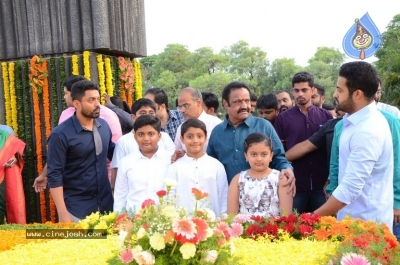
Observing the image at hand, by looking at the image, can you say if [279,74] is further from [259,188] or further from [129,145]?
[259,188]

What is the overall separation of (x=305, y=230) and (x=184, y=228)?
1.26m

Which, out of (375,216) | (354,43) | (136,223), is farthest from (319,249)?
(354,43)

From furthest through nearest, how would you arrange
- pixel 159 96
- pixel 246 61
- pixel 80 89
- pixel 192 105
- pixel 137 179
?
pixel 246 61, pixel 159 96, pixel 192 105, pixel 80 89, pixel 137 179

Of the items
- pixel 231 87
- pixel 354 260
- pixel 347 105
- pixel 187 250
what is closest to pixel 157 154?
pixel 231 87

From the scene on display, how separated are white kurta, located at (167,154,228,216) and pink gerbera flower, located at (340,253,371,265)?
77.2 inches

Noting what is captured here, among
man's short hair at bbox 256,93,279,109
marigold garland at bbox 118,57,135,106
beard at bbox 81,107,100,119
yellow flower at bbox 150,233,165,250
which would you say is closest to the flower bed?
yellow flower at bbox 150,233,165,250

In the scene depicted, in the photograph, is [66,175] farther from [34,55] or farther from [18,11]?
[18,11]

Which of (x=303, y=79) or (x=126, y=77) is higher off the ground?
(x=126, y=77)

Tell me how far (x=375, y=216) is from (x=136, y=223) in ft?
5.99

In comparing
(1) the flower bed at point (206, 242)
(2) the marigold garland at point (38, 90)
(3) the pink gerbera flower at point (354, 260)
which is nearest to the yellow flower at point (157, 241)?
(1) the flower bed at point (206, 242)

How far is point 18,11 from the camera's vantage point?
6609 millimetres

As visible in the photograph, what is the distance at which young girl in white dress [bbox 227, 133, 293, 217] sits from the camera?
4.00 m

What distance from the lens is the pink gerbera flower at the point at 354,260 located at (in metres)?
2.38

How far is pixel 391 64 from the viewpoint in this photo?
2244 centimetres
